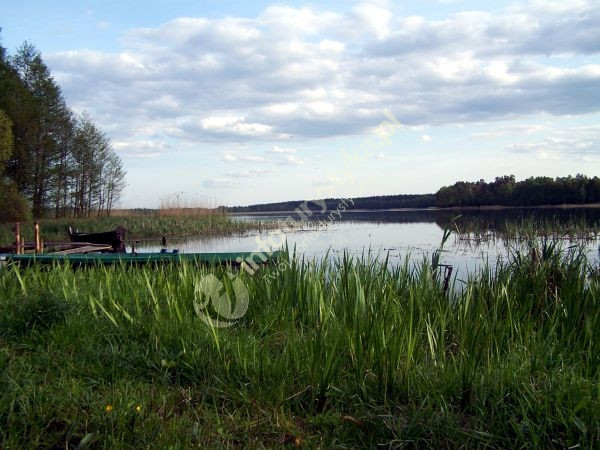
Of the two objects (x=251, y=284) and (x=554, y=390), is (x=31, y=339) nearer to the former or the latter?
(x=251, y=284)

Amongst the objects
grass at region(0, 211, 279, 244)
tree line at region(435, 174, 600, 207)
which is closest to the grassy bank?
grass at region(0, 211, 279, 244)

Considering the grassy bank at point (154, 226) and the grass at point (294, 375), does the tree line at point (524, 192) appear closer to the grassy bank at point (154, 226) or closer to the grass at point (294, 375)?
the grassy bank at point (154, 226)

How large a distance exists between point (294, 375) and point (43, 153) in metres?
37.1

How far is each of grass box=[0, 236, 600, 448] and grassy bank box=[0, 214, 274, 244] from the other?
25683 millimetres

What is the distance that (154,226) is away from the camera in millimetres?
32344

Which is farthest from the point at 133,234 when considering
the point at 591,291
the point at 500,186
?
the point at 500,186

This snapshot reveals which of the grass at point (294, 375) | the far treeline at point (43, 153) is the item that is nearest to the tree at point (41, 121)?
the far treeline at point (43, 153)

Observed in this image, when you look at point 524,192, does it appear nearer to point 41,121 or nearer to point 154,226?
point 154,226

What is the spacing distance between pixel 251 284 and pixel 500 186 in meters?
46.9

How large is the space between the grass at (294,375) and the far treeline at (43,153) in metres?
25.1

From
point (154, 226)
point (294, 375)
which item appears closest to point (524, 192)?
point (154, 226)

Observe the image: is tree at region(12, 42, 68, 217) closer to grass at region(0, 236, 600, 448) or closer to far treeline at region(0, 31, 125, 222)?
far treeline at region(0, 31, 125, 222)

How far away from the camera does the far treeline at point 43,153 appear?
31.2m

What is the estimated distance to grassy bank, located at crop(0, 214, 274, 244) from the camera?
30828mm
